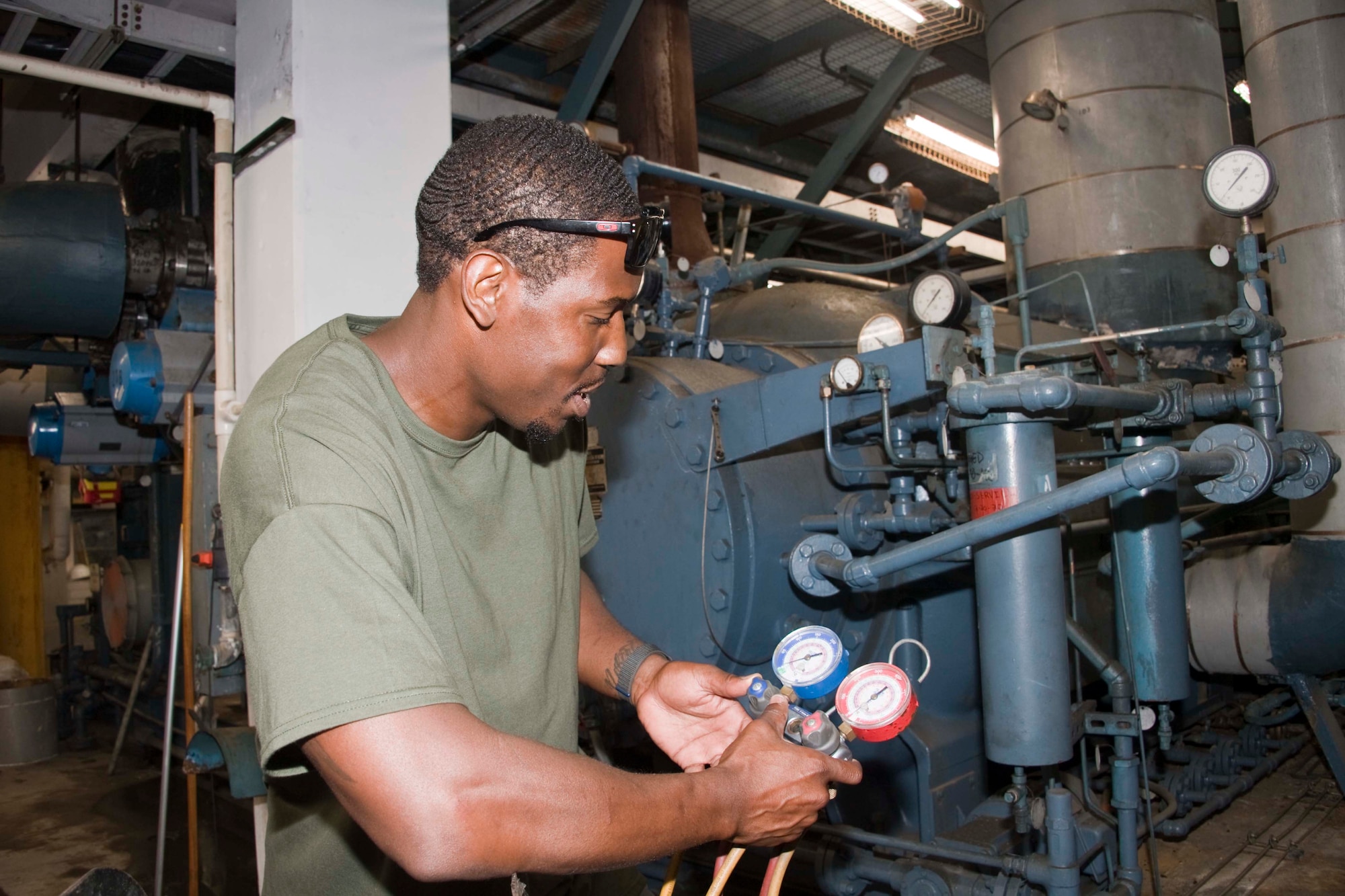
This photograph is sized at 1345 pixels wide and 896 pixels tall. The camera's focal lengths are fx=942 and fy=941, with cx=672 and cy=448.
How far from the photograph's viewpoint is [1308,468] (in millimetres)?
2910

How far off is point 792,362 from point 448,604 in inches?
85.1

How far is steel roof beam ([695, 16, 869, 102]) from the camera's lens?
17.2 feet

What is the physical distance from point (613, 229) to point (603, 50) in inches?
129

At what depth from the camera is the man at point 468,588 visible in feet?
3.20

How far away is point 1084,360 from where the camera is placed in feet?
11.0

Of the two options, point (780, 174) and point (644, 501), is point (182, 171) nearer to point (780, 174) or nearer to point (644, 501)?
point (644, 501)

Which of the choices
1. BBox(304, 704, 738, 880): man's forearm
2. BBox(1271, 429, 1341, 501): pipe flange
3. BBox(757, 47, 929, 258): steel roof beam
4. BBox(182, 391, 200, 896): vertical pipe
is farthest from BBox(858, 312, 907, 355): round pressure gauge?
BBox(757, 47, 929, 258): steel roof beam

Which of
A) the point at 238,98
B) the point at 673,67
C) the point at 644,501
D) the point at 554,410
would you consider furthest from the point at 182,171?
the point at 554,410

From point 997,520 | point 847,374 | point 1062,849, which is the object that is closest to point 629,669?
point 997,520

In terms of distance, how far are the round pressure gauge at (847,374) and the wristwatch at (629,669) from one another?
1.06 m

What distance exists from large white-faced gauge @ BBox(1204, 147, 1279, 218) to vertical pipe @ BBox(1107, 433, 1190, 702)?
2.47 ft

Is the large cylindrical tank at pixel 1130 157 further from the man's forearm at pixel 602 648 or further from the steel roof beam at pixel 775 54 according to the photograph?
the man's forearm at pixel 602 648

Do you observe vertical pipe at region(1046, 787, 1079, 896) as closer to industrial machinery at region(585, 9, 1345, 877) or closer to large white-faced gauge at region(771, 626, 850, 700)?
industrial machinery at region(585, 9, 1345, 877)

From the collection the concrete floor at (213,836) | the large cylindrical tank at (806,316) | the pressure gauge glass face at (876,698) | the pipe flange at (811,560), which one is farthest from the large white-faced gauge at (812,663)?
the large cylindrical tank at (806,316)
